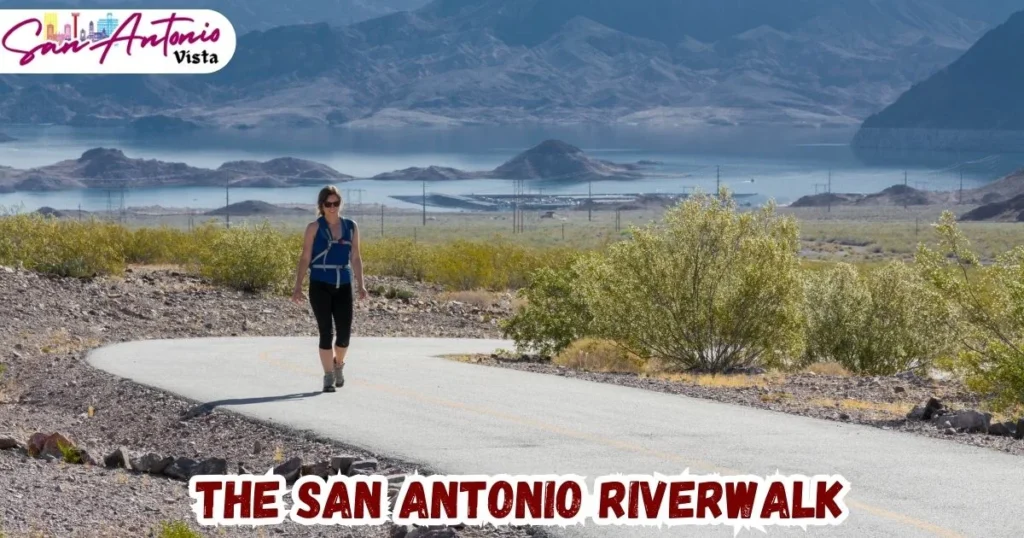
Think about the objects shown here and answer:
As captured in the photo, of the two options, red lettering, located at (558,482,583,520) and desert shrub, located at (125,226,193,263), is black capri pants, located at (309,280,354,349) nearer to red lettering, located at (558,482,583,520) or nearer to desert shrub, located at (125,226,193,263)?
red lettering, located at (558,482,583,520)

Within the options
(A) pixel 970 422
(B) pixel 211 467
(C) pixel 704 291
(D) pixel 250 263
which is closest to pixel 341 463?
(B) pixel 211 467

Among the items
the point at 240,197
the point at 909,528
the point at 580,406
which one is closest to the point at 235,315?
the point at 580,406

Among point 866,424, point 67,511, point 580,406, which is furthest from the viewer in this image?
point 580,406

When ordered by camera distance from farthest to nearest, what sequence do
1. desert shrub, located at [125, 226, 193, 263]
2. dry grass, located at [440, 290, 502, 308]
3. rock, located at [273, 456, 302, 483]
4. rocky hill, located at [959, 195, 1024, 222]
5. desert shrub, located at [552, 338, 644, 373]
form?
rocky hill, located at [959, 195, 1024, 222] → desert shrub, located at [125, 226, 193, 263] → dry grass, located at [440, 290, 502, 308] → desert shrub, located at [552, 338, 644, 373] → rock, located at [273, 456, 302, 483]

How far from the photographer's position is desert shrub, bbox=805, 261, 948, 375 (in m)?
23.1

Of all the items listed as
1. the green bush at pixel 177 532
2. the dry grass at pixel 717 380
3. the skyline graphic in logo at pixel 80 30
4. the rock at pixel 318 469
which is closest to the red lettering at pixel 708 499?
the rock at pixel 318 469

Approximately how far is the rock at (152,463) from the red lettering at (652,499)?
339cm

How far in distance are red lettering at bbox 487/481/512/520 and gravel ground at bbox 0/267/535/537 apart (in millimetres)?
332

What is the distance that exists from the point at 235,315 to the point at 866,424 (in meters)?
15.5

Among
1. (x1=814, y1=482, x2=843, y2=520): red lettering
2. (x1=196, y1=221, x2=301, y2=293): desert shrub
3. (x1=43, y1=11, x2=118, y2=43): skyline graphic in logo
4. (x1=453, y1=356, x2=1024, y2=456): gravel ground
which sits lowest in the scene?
(x1=453, y1=356, x2=1024, y2=456): gravel ground

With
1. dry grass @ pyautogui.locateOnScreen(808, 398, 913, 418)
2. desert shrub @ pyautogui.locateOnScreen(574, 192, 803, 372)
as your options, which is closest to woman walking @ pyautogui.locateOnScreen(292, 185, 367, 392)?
dry grass @ pyautogui.locateOnScreen(808, 398, 913, 418)

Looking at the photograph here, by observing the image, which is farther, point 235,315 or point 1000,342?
point 235,315

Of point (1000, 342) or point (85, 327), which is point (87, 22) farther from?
point (1000, 342)

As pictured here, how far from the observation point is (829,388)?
631 inches
